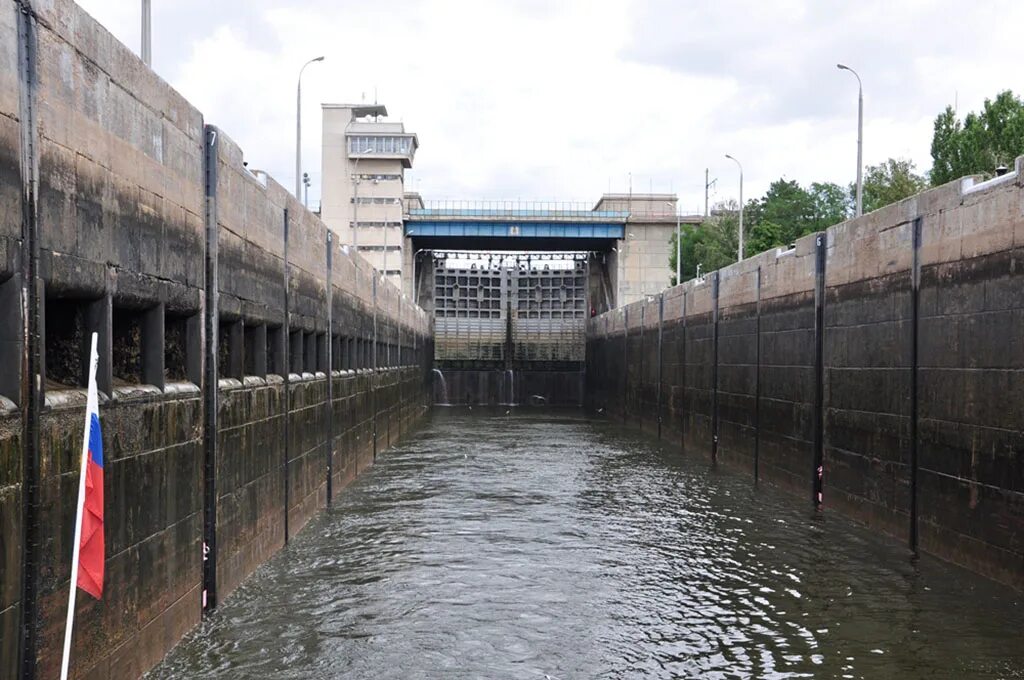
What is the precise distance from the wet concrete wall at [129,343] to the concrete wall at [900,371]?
7815mm

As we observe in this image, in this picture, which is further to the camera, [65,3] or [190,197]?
[190,197]

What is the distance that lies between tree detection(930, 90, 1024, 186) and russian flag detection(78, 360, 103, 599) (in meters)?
51.6

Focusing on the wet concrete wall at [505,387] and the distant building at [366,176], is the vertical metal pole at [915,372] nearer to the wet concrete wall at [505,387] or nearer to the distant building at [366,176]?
the wet concrete wall at [505,387]

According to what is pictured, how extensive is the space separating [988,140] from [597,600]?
158 ft

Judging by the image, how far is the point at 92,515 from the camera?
513 centimetres

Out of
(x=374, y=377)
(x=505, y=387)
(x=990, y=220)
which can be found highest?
(x=990, y=220)

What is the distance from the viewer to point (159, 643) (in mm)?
7848

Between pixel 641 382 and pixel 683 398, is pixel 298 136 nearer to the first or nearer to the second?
pixel 683 398

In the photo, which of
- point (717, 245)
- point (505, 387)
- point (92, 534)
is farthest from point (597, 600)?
point (717, 245)

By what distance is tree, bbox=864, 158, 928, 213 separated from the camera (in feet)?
201

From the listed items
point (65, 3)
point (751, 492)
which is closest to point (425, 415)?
point (751, 492)

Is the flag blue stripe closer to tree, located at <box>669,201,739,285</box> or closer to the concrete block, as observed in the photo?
the concrete block

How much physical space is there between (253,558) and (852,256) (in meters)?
9.84

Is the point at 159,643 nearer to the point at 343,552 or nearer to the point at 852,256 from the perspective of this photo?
the point at 343,552
